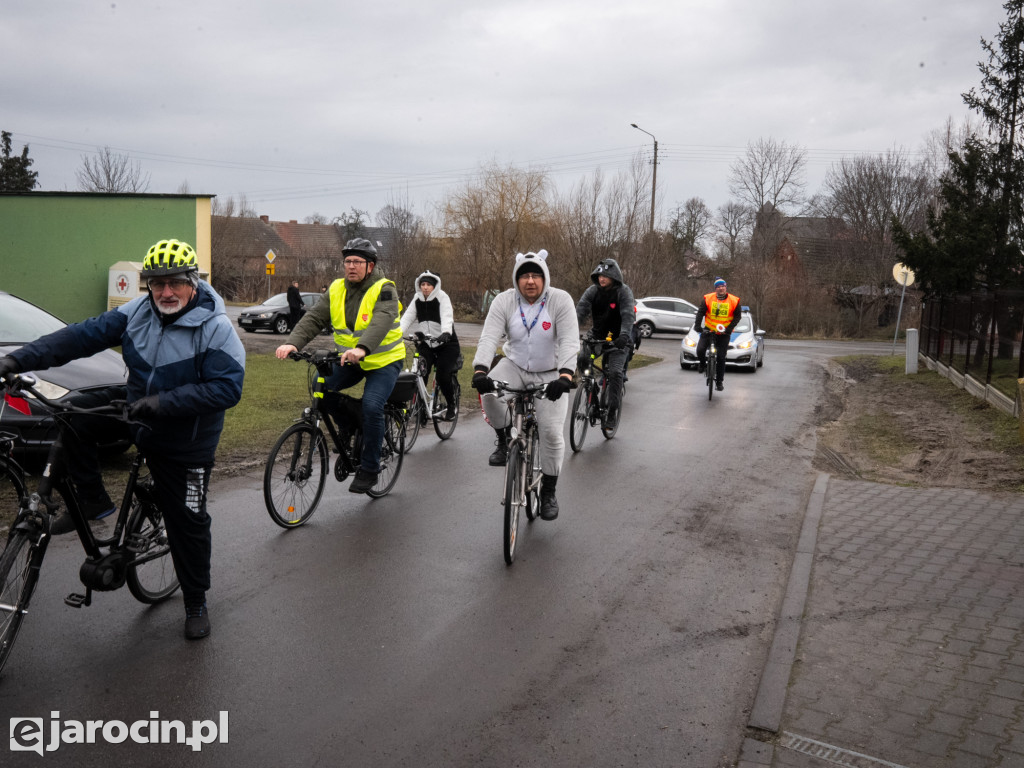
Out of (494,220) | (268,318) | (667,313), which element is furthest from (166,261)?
(494,220)

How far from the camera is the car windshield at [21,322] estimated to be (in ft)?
26.4

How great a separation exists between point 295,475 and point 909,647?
402 centimetres

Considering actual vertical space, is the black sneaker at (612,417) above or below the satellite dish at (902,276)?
below

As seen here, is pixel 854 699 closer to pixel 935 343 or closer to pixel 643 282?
pixel 935 343

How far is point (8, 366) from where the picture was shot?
12.4 feet

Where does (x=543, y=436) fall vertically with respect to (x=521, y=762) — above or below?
above

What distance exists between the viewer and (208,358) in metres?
4.20

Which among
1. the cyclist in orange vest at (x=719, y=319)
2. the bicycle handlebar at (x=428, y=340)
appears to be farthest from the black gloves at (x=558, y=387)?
the cyclist in orange vest at (x=719, y=319)

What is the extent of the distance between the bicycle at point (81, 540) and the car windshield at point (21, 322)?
4319 millimetres

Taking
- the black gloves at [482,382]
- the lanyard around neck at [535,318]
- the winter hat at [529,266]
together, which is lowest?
the black gloves at [482,382]

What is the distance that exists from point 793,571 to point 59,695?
13.8 feet

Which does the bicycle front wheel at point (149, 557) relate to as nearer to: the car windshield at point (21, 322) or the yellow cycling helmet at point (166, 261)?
the yellow cycling helmet at point (166, 261)

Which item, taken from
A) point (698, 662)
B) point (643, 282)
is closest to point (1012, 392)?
point (698, 662)

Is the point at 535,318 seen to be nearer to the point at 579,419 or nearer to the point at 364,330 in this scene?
the point at 364,330
